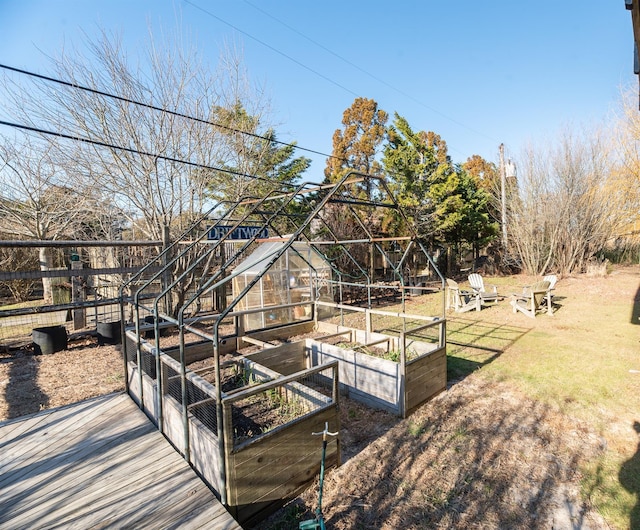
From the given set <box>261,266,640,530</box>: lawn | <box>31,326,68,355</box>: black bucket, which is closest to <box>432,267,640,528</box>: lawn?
<box>261,266,640,530</box>: lawn

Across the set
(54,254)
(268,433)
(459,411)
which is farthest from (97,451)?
(54,254)

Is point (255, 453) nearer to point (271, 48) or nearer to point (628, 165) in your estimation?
point (271, 48)

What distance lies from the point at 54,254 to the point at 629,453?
16704 mm

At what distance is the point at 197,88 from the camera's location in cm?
786

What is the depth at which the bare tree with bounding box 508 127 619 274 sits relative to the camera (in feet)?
50.2

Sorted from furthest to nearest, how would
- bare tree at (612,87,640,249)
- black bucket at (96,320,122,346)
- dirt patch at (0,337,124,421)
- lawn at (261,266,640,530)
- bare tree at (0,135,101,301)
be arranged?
bare tree at (612,87,640,249) → bare tree at (0,135,101,301) → black bucket at (96,320,122,346) → dirt patch at (0,337,124,421) → lawn at (261,266,640,530)

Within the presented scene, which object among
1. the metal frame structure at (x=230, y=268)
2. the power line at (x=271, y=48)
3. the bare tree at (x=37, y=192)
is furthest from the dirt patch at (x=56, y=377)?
the power line at (x=271, y=48)

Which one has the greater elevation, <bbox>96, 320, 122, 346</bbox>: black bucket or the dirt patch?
<bbox>96, 320, 122, 346</bbox>: black bucket

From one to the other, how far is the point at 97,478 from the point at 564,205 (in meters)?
18.8

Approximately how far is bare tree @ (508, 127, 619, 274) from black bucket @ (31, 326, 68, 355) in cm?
1799

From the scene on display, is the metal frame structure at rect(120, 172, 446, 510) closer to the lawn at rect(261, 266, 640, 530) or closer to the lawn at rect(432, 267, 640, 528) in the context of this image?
Answer: the lawn at rect(261, 266, 640, 530)

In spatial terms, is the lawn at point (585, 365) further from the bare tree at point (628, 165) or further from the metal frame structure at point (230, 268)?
the bare tree at point (628, 165)

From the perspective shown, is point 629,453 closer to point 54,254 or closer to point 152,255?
point 152,255

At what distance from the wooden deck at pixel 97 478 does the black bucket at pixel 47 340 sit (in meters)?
3.27
